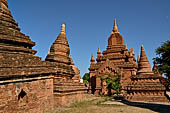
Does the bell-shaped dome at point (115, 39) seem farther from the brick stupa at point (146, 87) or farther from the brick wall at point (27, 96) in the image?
the brick wall at point (27, 96)

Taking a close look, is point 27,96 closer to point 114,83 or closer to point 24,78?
point 24,78

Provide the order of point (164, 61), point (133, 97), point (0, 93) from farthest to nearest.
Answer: point (133, 97)
point (164, 61)
point (0, 93)

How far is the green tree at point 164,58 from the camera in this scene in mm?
8648

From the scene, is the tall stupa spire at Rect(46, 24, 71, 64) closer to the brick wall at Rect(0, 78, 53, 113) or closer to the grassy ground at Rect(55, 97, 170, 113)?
the brick wall at Rect(0, 78, 53, 113)

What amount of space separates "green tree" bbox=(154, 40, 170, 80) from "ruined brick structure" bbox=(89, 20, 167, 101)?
6.50 meters

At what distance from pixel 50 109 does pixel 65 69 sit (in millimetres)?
3178

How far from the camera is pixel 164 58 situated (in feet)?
29.7

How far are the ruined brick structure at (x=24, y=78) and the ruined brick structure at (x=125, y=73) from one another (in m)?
7.36

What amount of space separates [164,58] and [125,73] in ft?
51.6

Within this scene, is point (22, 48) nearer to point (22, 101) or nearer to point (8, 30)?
point (8, 30)

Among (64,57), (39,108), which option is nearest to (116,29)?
(64,57)

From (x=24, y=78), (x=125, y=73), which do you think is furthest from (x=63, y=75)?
(x=125, y=73)

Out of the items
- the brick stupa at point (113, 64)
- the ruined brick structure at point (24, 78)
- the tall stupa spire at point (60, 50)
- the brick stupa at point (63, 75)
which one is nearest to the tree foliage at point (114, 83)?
the brick stupa at point (113, 64)

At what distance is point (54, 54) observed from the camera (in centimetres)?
1165
